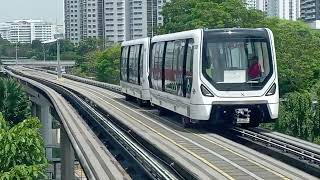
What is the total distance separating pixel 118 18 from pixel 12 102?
8716 cm

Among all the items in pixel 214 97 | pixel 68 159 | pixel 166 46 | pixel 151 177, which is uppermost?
pixel 166 46

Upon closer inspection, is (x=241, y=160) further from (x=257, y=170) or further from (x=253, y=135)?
(x=253, y=135)

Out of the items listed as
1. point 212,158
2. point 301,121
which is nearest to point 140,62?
point 301,121

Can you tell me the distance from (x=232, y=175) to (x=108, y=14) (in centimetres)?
13468

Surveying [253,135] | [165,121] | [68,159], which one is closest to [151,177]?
[253,135]

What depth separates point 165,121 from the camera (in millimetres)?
23328

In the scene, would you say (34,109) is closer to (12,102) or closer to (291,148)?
(12,102)

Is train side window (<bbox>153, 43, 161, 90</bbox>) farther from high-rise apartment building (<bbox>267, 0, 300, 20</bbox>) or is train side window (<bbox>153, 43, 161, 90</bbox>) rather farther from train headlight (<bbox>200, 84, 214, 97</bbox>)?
high-rise apartment building (<bbox>267, 0, 300, 20</bbox>)

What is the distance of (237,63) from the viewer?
18438 millimetres

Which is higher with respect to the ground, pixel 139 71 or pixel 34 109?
pixel 139 71

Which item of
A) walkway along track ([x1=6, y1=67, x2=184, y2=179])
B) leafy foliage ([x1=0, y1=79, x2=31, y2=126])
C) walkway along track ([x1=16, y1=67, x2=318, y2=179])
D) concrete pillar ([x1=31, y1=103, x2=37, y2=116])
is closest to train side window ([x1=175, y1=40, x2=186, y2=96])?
walkway along track ([x1=16, y1=67, x2=318, y2=179])

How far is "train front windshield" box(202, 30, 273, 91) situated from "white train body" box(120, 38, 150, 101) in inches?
Answer: 365

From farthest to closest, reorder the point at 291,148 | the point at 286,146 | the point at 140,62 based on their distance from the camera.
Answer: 1. the point at 140,62
2. the point at 286,146
3. the point at 291,148

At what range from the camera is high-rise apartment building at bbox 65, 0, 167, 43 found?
5438 inches
